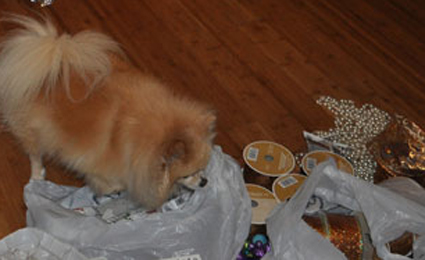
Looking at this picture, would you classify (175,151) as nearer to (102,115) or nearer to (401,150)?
(102,115)

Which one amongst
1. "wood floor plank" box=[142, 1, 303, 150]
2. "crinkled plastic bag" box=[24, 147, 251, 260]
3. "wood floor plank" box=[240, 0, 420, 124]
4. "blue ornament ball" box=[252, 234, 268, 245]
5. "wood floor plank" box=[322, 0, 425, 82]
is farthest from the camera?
"wood floor plank" box=[322, 0, 425, 82]

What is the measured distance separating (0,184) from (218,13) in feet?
5.59

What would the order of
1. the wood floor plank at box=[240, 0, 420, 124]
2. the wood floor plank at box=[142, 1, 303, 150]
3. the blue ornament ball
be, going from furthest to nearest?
1. the wood floor plank at box=[240, 0, 420, 124]
2. the wood floor plank at box=[142, 1, 303, 150]
3. the blue ornament ball

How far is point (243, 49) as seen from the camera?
8.72 ft

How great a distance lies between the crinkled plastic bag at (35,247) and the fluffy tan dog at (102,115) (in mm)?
268

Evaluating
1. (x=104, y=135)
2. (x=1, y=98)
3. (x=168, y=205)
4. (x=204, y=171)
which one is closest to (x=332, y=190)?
(x=204, y=171)

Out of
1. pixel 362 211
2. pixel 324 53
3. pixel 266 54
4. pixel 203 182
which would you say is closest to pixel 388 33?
pixel 324 53

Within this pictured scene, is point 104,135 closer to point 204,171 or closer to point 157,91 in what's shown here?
point 157,91

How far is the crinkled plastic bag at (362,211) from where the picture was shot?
→ 135cm

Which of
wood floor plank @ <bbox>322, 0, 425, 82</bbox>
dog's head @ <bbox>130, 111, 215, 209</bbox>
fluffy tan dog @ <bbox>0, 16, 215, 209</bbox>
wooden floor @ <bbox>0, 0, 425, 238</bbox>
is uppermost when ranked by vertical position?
fluffy tan dog @ <bbox>0, 16, 215, 209</bbox>

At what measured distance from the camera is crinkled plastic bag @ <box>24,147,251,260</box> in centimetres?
145

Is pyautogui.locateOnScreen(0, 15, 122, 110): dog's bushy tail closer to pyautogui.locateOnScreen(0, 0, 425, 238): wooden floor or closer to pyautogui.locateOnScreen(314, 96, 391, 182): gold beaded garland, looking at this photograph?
pyautogui.locateOnScreen(0, 0, 425, 238): wooden floor

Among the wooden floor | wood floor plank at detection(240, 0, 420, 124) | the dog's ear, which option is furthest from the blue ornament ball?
wood floor plank at detection(240, 0, 420, 124)

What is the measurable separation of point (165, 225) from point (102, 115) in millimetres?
422
